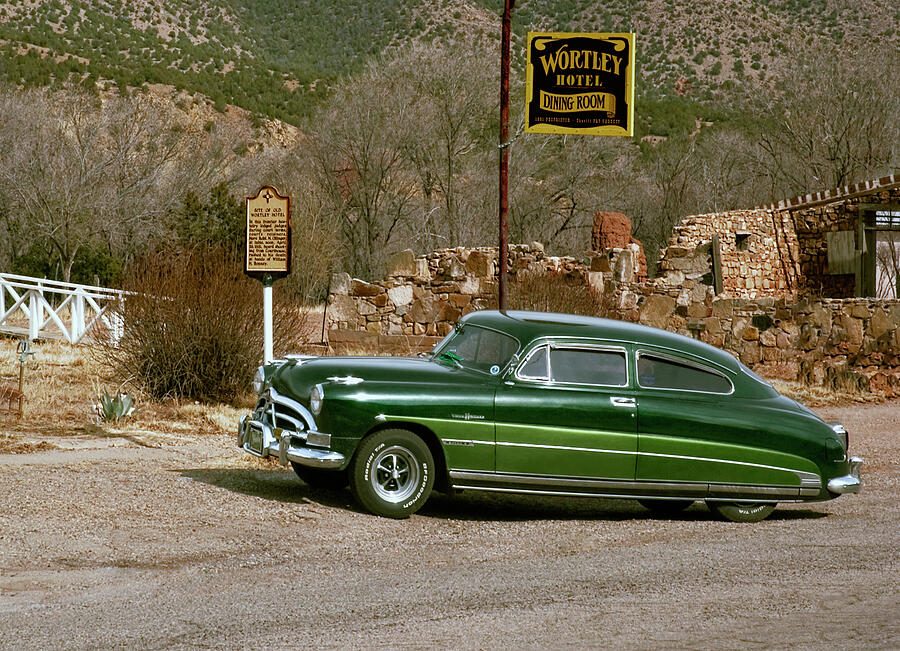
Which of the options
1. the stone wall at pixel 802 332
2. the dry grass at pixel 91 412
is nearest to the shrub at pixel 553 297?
the stone wall at pixel 802 332

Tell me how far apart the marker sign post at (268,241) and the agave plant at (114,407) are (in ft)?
7.68

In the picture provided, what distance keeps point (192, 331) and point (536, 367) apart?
784 centimetres

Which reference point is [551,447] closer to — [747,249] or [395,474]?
[395,474]

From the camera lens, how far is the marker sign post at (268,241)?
13.6 metres

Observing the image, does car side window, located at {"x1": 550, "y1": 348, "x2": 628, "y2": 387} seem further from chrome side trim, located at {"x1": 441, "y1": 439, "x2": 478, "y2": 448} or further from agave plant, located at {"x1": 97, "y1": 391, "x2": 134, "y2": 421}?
agave plant, located at {"x1": 97, "y1": 391, "x2": 134, "y2": 421}

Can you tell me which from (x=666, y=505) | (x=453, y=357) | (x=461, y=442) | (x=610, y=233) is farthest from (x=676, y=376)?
(x=610, y=233)

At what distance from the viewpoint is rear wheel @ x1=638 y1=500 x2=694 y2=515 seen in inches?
426

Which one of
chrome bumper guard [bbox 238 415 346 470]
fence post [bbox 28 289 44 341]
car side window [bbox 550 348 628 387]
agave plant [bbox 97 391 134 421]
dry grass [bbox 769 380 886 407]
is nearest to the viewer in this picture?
chrome bumper guard [bbox 238 415 346 470]

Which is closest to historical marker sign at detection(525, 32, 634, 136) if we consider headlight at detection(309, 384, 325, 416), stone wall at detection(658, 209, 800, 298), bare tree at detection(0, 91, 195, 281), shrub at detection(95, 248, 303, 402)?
shrub at detection(95, 248, 303, 402)

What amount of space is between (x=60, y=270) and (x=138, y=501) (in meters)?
26.9

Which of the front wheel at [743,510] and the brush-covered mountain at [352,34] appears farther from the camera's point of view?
the brush-covered mountain at [352,34]

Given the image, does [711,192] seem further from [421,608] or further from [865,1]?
[421,608]

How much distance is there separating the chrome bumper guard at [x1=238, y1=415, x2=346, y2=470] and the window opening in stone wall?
68.5 feet

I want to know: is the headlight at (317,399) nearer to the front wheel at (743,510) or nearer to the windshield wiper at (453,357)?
the windshield wiper at (453,357)
